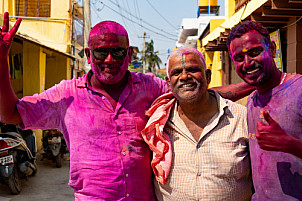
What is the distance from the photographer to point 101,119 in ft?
7.11

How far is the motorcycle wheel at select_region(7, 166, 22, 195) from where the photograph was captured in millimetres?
4977

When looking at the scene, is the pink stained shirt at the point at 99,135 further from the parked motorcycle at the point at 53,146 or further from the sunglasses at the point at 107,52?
the parked motorcycle at the point at 53,146

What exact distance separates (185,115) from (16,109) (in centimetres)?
119

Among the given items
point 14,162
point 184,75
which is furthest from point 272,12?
point 14,162

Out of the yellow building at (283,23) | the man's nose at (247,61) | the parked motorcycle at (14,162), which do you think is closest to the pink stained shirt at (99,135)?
the man's nose at (247,61)

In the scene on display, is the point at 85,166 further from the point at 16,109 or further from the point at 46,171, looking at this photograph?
the point at 46,171

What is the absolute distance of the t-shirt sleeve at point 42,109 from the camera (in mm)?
2166

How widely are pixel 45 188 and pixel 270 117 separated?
192 inches

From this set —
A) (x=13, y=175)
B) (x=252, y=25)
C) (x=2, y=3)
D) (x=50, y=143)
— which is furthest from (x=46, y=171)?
(x=2, y=3)

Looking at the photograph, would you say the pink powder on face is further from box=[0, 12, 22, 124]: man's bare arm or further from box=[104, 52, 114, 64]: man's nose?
box=[0, 12, 22, 124]: man's bare arm

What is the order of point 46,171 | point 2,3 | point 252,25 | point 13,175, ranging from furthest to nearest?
point 2,3, point 46,171, point 13,175, point 252,25

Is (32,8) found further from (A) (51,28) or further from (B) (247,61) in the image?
(B) (247,61)

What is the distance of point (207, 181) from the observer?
6.53 feet

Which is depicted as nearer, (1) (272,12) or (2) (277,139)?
(2) (277,139)
